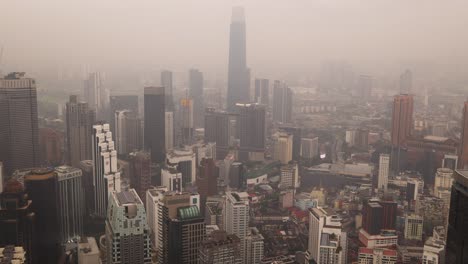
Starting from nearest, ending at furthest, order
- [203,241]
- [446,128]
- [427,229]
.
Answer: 1. [203,241]
2. [427,229]
3. [446,128]

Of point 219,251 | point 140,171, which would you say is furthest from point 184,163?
point 219,251

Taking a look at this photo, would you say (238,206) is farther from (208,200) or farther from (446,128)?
(446,128)

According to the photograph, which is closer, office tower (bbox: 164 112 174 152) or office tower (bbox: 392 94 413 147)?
office tower (bbox: 392 94 413 147)

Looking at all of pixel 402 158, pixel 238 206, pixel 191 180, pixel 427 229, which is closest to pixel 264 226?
pixel 238 206

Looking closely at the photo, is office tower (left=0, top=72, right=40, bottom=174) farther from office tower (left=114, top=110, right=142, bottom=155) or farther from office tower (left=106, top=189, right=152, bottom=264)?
office tower (left=106, top=189, right=152, bottom=264)

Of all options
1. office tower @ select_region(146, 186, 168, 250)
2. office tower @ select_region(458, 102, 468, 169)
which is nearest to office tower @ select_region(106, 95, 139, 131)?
office tower @ select_region(146, 186, 168, 250)
